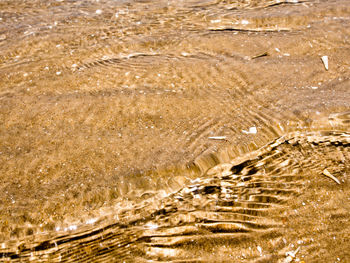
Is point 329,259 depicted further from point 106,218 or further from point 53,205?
point 53,205

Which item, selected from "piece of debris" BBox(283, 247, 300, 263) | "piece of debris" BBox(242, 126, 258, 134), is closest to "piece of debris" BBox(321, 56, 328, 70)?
"piece of debris" BBox(242, 126, 258, 134)

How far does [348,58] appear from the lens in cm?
275

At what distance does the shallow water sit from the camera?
1575 mm

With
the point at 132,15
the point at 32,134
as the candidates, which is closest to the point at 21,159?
the point at 32,134

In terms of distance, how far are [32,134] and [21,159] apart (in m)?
0.23

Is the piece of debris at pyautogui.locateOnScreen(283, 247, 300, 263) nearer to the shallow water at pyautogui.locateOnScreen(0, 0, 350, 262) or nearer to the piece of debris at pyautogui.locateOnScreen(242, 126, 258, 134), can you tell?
the shallow water at pyautogui.locateOnScreen(0, 0, 350, 262)

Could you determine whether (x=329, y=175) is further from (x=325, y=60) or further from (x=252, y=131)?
(x=325, y=60)

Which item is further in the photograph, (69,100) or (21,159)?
(69,100)

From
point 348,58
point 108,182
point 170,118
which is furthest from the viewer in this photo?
point 348,58

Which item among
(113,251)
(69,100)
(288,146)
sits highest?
(69,100)

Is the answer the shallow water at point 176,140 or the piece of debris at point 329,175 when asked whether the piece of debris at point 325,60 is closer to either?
the shallow water at point 176,140

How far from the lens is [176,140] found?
2.01m

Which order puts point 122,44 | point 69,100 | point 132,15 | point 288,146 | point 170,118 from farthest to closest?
point 132,15
point 122,44
point 69,100
point 170,118
point 288,146

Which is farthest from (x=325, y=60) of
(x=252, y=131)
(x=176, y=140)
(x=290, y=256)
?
(x=290, y=256)
